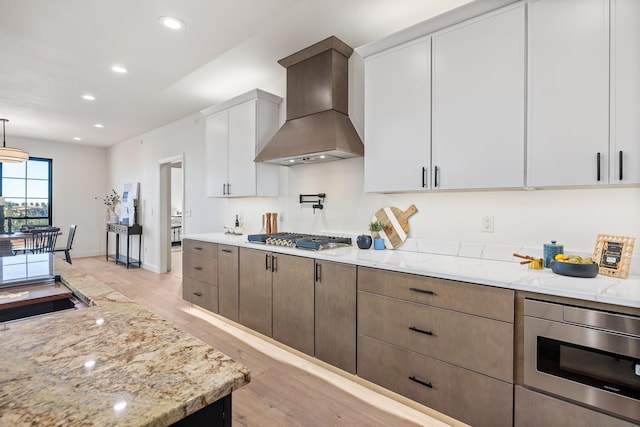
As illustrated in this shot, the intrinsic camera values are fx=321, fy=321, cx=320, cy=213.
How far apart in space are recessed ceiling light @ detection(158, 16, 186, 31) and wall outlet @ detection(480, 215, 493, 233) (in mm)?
2755

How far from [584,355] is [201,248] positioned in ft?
11.2

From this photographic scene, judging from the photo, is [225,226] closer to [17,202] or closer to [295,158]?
[295,158]

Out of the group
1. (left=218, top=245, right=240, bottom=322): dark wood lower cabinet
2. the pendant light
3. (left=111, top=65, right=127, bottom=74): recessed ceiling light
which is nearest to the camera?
(left=218, top=245, right=240, bottom=322): dark wood lower cabinet

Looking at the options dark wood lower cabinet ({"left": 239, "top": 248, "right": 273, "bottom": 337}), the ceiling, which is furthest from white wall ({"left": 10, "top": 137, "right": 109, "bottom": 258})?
dark wood lower cabinet ({"left": 239, "top": 248, "right": 273, "bottom": 337})

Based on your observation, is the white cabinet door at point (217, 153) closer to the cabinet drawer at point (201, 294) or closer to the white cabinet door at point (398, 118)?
the cabinet drawer at point (201, 294)

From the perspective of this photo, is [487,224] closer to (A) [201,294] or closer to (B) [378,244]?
(B) [378,244]

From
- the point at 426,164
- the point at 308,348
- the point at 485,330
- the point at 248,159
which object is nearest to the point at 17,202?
the point at 248,159

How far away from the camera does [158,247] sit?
589 centimetres

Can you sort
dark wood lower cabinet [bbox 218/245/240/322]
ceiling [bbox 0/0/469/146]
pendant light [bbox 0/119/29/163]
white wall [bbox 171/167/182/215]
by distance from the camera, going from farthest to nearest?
white wall [bbox 171/167/182/215] → pendant light [bbox 0/119/29/163] → dark wood lower cabinet [bbox 218/245/240/322] → ceiling [bbox 0/0/469/146]

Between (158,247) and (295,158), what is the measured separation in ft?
13.4

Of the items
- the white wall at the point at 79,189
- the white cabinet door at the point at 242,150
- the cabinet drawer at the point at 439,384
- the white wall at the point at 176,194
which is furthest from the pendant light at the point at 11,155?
the cabinet drawer at the point at 439,384

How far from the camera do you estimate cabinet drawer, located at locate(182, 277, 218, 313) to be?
3.52 m

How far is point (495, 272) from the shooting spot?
6.00 feet

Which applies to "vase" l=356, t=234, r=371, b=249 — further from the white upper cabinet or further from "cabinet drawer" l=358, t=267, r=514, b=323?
the white upper cabinet
